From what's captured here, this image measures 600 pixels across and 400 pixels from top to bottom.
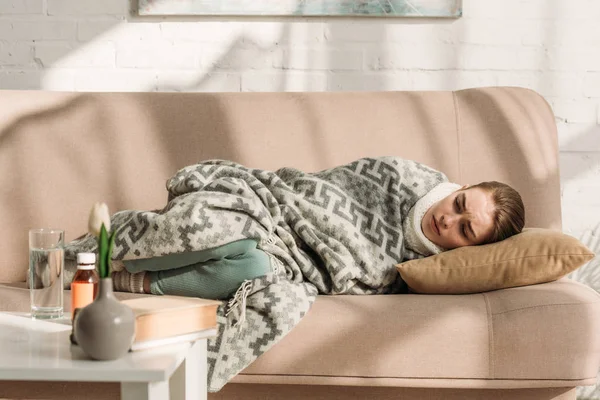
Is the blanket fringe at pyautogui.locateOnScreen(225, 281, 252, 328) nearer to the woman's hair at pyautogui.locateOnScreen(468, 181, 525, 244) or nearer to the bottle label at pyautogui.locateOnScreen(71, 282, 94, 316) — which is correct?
the bottle label at pyautogui.locateOnScreen(71, 282, 94, 316)

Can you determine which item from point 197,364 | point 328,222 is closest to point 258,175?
point 328,222

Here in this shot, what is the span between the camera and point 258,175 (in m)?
2.21

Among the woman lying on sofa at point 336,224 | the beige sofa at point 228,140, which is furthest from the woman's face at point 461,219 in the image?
the beige sofa at point 228,140

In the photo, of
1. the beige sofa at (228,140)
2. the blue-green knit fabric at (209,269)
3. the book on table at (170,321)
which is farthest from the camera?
the beige sofa at (228,140)

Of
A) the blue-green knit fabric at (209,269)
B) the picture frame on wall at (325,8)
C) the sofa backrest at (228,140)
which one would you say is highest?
the picture frame on wall at (325,8)

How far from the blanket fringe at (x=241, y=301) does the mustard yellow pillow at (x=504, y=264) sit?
0.43 metres

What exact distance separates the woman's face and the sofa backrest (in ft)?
1.08

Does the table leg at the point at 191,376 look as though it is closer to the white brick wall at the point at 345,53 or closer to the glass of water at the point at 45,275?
the glass of water at the point at 45,275

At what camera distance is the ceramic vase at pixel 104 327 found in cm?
115

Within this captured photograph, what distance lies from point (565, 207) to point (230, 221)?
4.81 feet

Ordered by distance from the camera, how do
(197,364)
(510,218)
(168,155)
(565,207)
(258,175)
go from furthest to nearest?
1. (565,207)
2. (168,155)
3. (258,175)
4. (510,218)
5. (197,364)

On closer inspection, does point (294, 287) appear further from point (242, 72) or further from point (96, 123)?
point (242, 72)

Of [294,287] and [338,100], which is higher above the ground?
[338,100]

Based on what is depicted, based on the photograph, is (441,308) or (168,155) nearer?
(441,308)
